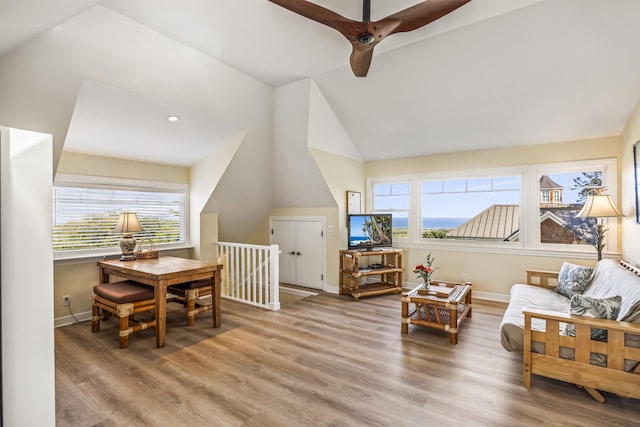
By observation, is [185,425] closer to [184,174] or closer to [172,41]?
[172,41]

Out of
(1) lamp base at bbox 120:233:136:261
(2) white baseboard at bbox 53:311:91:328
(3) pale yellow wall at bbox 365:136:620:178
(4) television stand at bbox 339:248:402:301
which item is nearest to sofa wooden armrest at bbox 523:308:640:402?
(4) television stand at bbox 339:248:402:301

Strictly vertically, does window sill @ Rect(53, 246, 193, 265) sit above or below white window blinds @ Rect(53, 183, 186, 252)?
below

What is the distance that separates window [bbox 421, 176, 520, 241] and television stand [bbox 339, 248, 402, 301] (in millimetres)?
770

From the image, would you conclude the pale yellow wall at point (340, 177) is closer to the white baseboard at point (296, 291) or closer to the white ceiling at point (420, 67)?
the white ceiling at point (420, 67)

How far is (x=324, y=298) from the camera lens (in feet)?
15.6

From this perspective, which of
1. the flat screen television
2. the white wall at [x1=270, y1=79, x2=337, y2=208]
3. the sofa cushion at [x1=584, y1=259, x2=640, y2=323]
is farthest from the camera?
the flat screen television

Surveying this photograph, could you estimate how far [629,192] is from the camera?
11.1ft

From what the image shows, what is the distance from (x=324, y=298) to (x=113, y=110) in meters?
3.65

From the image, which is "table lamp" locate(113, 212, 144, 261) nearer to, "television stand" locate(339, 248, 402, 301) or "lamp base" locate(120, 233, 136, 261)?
"lamp base" locate(120, 233, 136, 261)

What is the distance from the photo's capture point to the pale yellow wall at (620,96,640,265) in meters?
3.16

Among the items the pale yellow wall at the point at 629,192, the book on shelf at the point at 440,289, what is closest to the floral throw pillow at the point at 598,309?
the book on shelf at the point at 440,289

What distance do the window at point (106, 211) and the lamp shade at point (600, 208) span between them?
5385mm

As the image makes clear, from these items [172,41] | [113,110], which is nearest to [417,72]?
[172,41]

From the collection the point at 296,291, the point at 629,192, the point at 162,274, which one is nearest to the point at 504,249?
the point at 629,192
